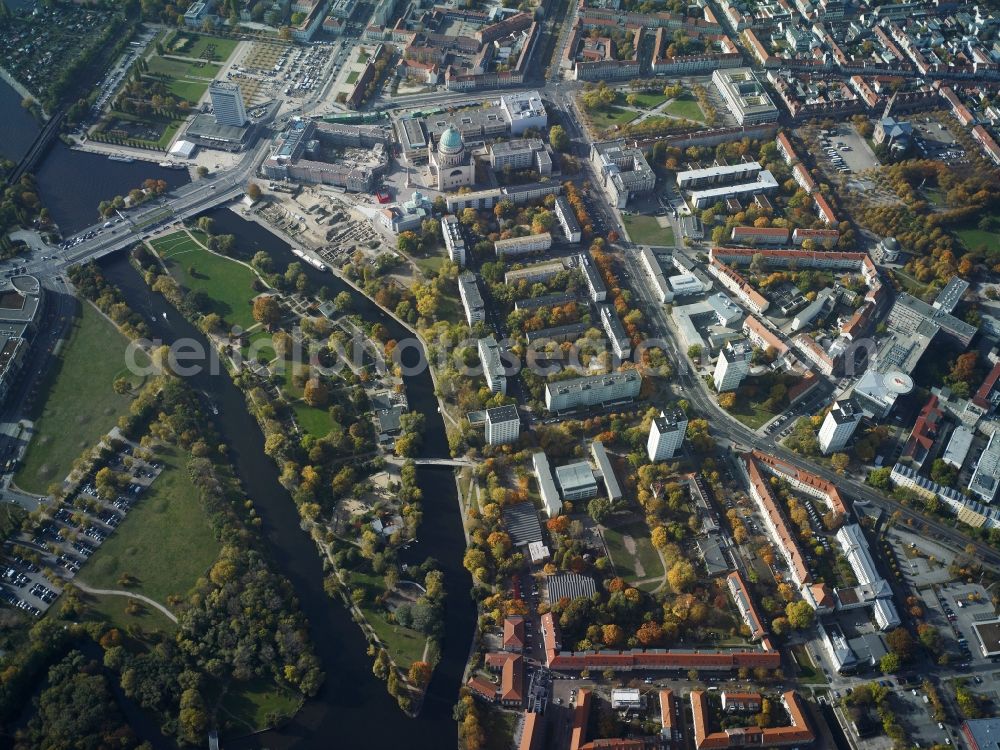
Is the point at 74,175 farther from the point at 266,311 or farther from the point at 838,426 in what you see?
the point at 838,426

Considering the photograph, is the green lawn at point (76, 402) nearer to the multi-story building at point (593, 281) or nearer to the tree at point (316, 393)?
the tree at point (316, 393)

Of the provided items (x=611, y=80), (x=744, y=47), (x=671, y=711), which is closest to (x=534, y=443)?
(x=671, y=711)

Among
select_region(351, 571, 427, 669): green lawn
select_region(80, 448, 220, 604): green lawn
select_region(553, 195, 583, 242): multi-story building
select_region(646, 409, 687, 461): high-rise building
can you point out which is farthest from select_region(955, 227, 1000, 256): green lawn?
select_region(80, 448, 220, 604): green lawn

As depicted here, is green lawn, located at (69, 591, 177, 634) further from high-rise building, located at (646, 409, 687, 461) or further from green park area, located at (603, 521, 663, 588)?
high-rise building, located at (646, 409, 687, 461)

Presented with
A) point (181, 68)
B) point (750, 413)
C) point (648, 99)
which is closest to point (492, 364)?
point (750, 413)

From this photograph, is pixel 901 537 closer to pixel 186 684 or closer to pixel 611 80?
pixel 186 684
